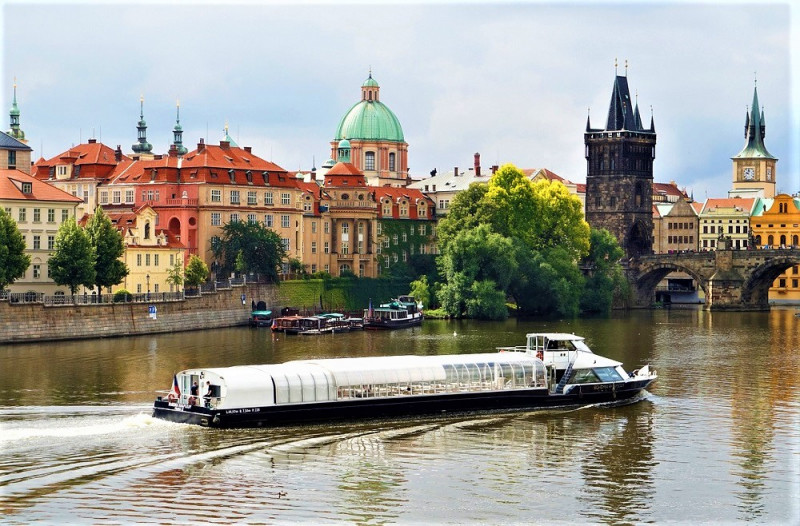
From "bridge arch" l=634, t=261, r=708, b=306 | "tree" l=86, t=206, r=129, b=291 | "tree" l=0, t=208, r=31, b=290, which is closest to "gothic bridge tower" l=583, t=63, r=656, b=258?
"bridge arch" l=634, t=261, r=708, b=306

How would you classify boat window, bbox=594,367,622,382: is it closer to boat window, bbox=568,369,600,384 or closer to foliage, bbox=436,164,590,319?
boat window, bbox=568,369,600,384

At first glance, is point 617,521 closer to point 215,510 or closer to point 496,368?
point 215,510

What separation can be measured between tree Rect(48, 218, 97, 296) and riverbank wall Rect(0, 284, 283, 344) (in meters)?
3.52

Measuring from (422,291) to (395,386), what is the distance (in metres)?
75.8

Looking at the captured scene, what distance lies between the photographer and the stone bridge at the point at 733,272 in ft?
540

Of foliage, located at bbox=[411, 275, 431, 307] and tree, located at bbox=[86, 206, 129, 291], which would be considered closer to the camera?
tree, located at bbox=[86, 206, 129, 291]

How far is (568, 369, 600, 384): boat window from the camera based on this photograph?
2825 inches

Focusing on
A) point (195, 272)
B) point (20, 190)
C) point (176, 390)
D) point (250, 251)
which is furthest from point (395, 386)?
point (250, 251)

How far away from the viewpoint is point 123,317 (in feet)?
357

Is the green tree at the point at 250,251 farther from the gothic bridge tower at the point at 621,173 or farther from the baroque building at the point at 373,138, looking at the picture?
the gothic bridge tower at the point at 621,173

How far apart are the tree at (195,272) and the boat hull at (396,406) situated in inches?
2320

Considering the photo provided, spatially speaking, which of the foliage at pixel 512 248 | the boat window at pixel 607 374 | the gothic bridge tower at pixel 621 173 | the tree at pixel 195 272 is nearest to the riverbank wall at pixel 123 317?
the tree at pixel 195 272

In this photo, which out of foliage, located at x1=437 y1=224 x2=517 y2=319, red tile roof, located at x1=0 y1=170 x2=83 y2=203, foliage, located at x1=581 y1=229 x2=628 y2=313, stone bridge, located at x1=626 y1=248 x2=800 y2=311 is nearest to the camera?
red tile roof, located at x1=0 y1=170 x2=83 y2=203

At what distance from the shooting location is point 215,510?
48375 millimetres
